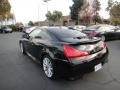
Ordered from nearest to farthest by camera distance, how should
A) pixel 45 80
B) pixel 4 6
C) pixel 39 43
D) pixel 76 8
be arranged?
pixel 45 80, pixel 39 43, pixel 4 6, pixel 76 8

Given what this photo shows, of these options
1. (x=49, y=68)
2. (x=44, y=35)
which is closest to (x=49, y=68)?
(x=49, y=68)

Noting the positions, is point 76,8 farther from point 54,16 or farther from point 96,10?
point 54,16

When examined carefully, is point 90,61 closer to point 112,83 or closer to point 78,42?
point 78,42

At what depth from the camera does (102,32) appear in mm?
12086

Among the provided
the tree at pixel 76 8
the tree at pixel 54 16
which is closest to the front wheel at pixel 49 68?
the tree at pixel 76 8

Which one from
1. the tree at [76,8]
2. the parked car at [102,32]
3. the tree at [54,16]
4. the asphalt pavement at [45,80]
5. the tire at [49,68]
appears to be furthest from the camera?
the tree at [54,16]

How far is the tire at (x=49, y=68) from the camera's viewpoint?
4.26 metres

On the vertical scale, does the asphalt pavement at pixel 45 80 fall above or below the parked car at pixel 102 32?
below

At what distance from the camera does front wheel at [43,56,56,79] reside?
14.1 ft

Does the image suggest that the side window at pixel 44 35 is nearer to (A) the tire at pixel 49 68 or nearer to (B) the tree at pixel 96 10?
(A) the tire at pixel 49 68

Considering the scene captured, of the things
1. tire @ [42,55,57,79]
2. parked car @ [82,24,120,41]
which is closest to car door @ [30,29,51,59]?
tire @ [42,55,57,79]

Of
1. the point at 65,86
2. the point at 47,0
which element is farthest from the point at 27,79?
the point at 47,0

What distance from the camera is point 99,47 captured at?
177 inches

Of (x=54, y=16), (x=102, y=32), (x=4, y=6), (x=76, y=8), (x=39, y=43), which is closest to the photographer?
(x=39, y=43)
